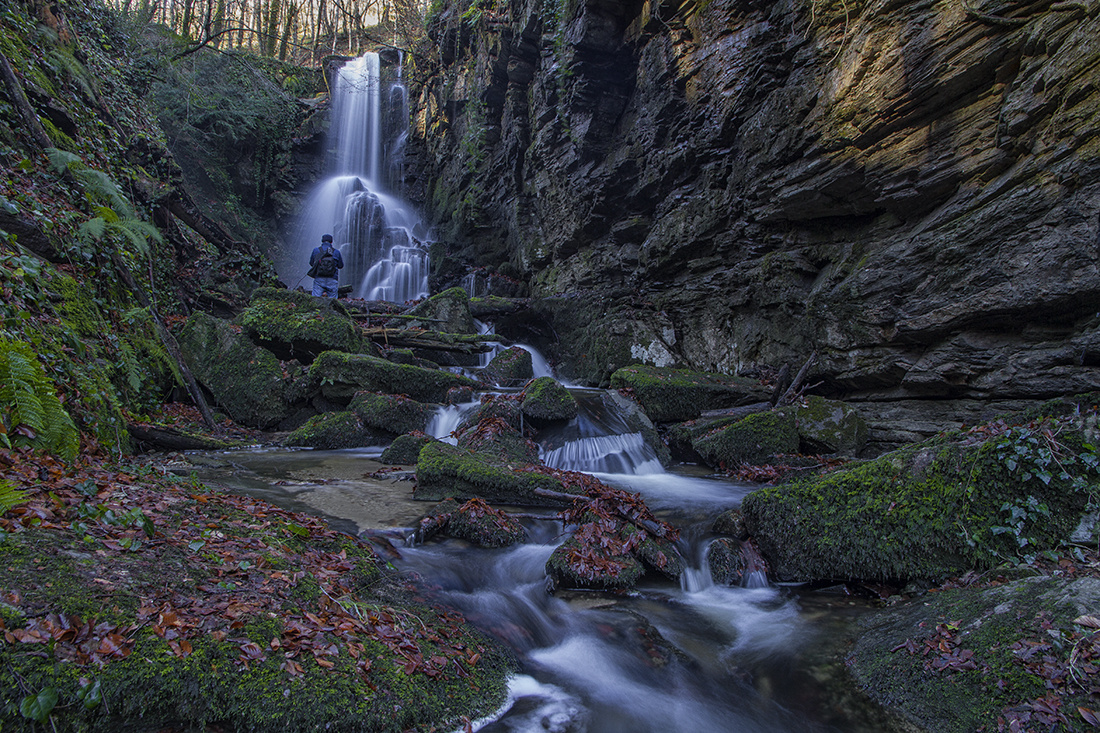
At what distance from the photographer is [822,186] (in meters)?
9.38

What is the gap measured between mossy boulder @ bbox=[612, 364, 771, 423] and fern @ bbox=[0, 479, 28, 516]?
30.2 ft

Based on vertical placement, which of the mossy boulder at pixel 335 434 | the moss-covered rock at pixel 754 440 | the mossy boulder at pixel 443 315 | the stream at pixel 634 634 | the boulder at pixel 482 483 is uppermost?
the mossy boulder at pixel 443 315

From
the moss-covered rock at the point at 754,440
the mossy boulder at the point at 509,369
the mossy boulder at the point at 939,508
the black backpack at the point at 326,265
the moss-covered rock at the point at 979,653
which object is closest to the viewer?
the moss-covered rock at the point at 979,653

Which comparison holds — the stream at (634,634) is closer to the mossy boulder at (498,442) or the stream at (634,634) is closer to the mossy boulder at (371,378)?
the mossy boulder at (498,442)

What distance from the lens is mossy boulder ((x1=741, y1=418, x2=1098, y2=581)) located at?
3.67 m

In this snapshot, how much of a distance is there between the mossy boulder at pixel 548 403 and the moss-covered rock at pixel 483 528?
13.0ft

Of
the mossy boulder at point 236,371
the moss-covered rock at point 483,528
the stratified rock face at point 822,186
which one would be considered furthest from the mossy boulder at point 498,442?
the stratified rock face at point 822,186

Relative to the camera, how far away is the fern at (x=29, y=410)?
3332mm

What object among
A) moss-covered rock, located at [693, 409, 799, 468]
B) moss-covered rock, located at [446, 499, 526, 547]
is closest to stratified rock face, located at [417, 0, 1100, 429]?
moss-covered rock, located at [693, 409, 799, 468]

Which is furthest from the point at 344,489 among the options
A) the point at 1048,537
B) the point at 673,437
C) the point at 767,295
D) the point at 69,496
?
the point at 767,295

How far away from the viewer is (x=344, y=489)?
6352 millimetres

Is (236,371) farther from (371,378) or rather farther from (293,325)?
(371,378)

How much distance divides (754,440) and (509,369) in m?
6.91

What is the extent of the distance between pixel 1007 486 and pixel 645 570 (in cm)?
295
